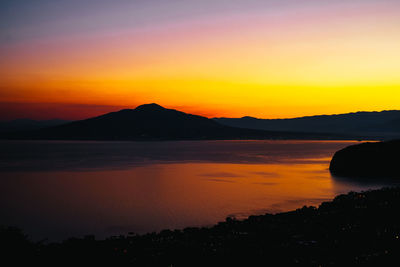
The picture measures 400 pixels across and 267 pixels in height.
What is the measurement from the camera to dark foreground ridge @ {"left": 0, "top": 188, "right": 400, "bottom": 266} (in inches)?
420

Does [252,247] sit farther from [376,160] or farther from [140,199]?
[376,160]

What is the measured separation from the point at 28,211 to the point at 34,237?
26.0ft

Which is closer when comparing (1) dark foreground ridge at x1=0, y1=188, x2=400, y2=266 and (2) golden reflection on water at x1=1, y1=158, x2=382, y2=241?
(1) dark foreground ridge at x1=0, y1=188, x2=400, y2=266

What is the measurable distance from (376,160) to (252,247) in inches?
1425

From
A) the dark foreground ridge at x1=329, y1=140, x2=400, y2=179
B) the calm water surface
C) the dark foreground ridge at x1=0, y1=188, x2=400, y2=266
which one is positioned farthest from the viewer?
the dark foreground ridge at x1=329, y1=140, x2=400, y2=179

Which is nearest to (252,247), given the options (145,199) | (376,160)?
(145,199)

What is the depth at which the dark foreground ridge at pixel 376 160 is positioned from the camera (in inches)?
1663

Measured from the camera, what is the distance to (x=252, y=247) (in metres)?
12.2

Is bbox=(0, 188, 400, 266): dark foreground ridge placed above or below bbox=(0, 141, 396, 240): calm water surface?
above

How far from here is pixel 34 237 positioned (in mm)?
20188

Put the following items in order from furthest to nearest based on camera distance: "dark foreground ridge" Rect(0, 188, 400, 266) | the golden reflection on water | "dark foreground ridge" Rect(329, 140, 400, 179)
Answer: "dark foreground ridge" Rect(329, 140, 400, 179) < the golden reflection on water < "dark foreground ridge" Rect(0, 188, 400, 266)

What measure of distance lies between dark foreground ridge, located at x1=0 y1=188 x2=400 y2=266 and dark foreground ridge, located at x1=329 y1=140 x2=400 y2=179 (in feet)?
91.5

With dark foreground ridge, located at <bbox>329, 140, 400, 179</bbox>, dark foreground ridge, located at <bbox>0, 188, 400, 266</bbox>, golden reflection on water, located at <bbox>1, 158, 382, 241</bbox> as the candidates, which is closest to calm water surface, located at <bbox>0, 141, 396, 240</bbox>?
golden reflection on water, located at <bbox>1, 158, 382, 241</bbox>

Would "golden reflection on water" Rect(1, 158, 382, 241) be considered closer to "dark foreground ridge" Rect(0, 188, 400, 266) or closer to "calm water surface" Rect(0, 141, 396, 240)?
"calm water surface" Rect(0, 141, 396, 240)
